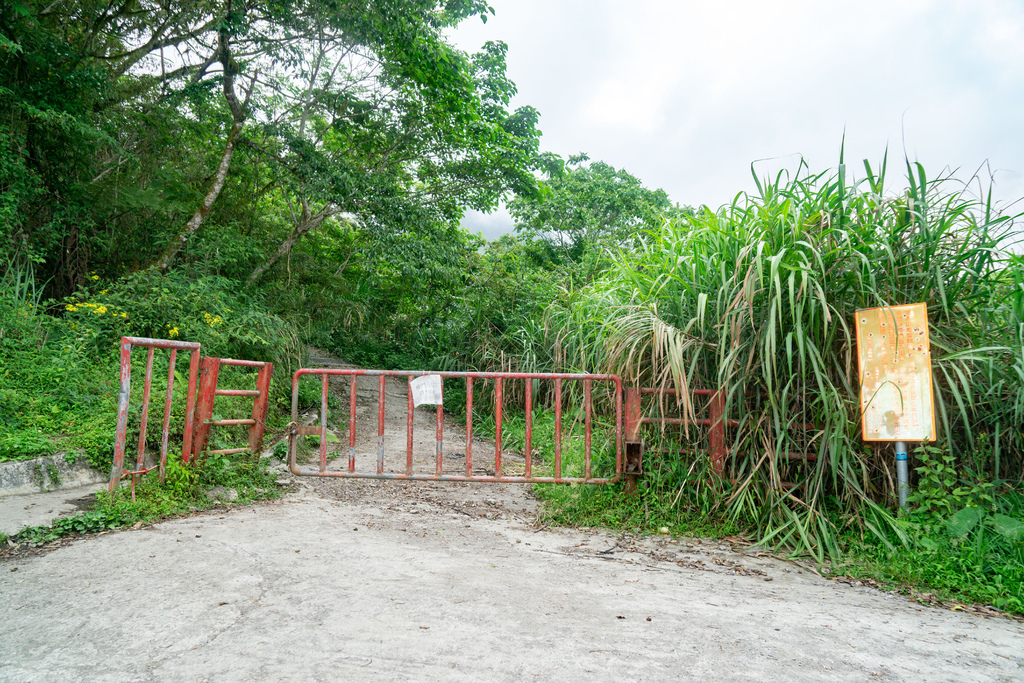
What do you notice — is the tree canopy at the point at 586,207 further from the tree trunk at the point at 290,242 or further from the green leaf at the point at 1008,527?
the green leaf at the point at 1008,527

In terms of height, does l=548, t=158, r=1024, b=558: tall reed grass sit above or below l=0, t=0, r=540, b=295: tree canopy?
below

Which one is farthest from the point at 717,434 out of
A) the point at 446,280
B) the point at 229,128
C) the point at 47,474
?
the point at 229,128

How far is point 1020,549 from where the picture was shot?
3.27 meters

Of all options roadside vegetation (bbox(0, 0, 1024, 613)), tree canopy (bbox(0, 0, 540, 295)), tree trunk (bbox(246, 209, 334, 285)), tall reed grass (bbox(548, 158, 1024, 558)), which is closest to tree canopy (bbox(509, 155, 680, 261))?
roadside vegetation (bbox(0, 0, 1024, 613))

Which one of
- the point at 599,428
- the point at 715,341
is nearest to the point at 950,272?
the point at 715,341

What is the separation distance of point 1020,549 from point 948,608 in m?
0.67

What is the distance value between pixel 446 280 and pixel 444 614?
7.99 m

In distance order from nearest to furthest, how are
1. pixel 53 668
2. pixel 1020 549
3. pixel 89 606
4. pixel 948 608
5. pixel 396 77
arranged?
pixel 53 668 → pixel 89 606 → pixel 948 608 → pixel 1020 549 → pixel 396 77

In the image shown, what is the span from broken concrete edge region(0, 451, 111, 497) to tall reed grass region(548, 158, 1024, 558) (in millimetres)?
4613

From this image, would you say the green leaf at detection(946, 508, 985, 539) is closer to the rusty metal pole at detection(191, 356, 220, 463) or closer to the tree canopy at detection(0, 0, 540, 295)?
the rusty metal pole at detection(191, 356, 220, 463)

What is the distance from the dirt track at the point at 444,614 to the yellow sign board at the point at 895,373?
1.02 metres

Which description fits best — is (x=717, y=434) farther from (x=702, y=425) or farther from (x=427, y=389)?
(x=427, y=389)

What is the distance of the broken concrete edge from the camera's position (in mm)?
4449

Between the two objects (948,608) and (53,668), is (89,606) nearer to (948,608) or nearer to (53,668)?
(53,668)
